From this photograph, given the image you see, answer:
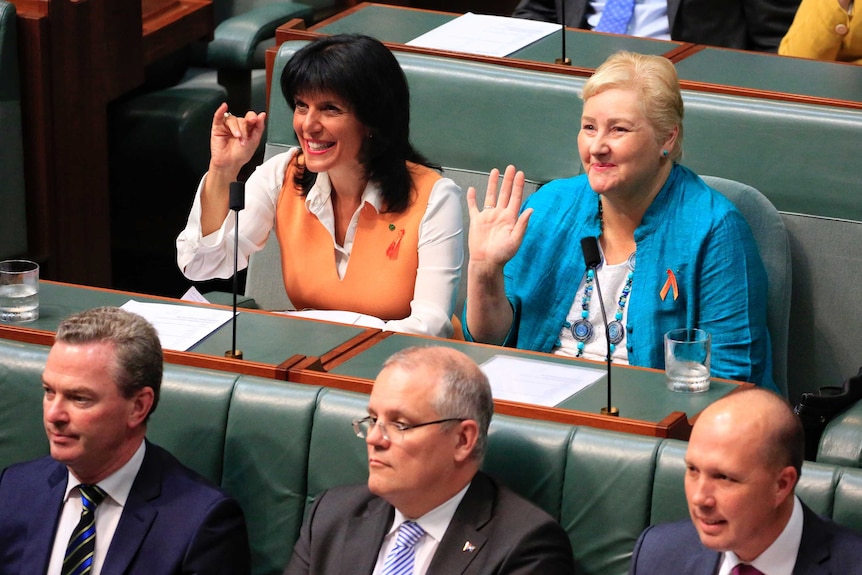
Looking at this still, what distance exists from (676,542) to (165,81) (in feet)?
9.85

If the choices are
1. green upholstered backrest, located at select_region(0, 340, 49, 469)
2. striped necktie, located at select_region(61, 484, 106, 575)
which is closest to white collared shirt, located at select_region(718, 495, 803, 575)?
striped necktie, located at select_region(61, 484, 106, 575)

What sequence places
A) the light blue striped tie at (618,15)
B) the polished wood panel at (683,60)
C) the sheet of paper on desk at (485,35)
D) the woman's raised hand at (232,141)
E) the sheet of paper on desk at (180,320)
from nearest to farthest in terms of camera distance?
1. the sheet of paper on desk at (180,320)
2. the woman's raised hand at (232,141)
3. the polished wood panel at (683,60)
4. the sheet of paper on desk at (485,35)
5. the light blue striped tie at (618,15)

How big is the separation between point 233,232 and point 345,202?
243mm

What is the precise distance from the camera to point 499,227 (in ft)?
8.61

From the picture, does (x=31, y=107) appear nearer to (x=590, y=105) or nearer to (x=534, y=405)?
(x=590, y=105)

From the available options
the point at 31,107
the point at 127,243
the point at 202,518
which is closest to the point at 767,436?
the point at 202,518

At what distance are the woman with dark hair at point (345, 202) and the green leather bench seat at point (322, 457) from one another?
1.88 feet

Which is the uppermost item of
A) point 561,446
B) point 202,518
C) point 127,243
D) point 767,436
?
point 767,436

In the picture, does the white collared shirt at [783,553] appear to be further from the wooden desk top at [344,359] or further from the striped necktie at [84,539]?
the striped necktie at [84,539]

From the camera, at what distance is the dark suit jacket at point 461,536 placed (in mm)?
1927

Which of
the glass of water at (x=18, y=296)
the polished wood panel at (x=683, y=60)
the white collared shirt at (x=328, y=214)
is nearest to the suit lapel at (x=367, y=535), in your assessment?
the glass of water at (x=18, y=296)

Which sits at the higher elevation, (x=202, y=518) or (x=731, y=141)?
(x=731, y=141)

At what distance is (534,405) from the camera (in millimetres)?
2178

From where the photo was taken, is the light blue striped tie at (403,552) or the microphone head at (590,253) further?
the microphone head at (590,253)
